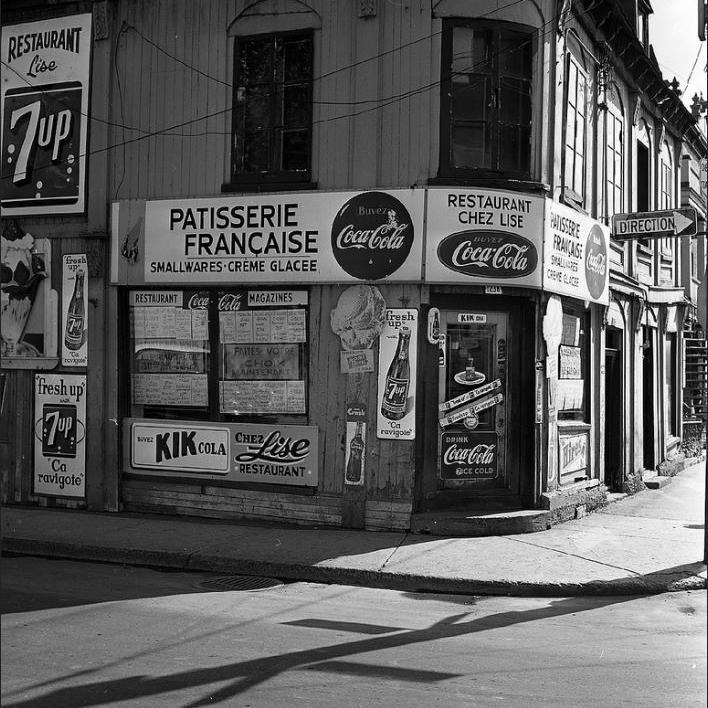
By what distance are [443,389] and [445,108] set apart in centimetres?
346

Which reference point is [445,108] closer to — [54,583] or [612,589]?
[612,589]

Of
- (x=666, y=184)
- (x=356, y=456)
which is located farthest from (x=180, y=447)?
(x=666, y=184)

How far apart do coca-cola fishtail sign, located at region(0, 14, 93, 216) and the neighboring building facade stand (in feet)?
0.31

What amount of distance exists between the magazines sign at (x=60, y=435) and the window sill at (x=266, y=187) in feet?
10.9

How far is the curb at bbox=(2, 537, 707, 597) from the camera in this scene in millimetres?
8641

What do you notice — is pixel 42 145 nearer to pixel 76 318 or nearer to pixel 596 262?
pixel 76 318

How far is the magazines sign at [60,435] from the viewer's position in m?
12.7

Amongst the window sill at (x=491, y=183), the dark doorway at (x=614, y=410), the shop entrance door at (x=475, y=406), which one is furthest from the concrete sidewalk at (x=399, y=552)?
the window sill at (x=491, y=183)

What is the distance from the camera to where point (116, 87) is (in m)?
12.8

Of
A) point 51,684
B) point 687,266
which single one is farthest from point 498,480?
point 687,266

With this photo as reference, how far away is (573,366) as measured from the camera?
13461 mm

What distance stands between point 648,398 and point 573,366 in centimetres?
560

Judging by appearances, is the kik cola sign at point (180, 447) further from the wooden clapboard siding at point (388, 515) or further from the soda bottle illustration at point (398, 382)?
the soda bottle illustration at point (398, 382)

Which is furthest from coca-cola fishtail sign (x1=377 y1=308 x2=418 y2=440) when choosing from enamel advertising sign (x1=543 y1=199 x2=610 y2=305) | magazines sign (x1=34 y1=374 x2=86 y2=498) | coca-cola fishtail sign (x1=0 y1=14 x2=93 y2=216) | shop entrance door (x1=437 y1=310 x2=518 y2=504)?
coca-cola fishtail sign (x1=0 y1=14 x2=93 y2=216)
